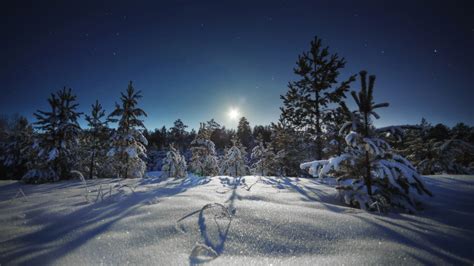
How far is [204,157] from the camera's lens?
1931 cm

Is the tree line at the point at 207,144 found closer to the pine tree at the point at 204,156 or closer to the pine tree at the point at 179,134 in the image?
the pine tree at the point at 204,156

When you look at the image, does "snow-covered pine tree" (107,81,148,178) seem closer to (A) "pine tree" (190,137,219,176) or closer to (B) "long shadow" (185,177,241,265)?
(A) "pine tree" (190,137,219,176)

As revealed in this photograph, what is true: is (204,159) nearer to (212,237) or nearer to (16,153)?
(212,237)

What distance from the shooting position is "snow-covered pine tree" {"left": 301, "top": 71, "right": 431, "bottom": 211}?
10.4 ft

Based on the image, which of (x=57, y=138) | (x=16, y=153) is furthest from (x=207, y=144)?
(x=16, y=153)

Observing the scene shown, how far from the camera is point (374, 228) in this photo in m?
2.00

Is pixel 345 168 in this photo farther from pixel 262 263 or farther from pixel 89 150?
pixel 89 150

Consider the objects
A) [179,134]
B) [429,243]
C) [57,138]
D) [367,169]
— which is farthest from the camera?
[179,134]

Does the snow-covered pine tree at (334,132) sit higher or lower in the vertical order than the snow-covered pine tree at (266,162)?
higher

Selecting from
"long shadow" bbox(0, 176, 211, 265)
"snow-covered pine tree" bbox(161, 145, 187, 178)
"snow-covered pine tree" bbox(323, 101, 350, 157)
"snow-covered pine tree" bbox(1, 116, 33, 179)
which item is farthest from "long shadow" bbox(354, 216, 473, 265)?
"snow-covered pine tree" bbox(1, 116, 33, 179)

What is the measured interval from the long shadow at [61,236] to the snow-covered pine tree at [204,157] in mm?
16487

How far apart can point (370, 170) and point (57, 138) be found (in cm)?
1555

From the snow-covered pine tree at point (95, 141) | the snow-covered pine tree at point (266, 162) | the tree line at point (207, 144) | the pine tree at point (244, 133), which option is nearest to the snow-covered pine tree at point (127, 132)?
the tree line at point (207, 144)

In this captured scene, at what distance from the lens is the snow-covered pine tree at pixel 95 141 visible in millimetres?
17906
